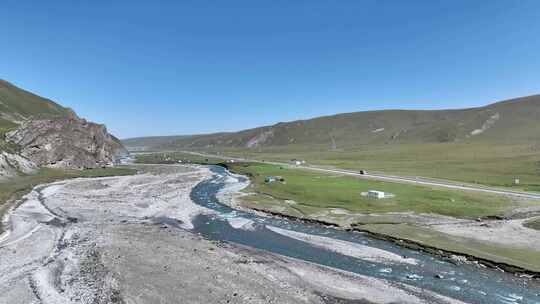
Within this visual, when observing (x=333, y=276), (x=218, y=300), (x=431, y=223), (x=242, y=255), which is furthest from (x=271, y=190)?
(x=218, y=300)

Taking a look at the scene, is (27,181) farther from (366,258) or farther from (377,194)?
(366,258)

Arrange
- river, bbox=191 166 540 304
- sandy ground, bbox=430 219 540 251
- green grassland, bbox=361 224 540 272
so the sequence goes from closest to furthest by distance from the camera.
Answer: river, bbox=191 166 540 304, green grassland, bbox=361 224 540 272, sandy ground, bbox=430 219 540 251

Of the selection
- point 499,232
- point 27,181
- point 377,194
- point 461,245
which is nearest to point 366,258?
point 461,245

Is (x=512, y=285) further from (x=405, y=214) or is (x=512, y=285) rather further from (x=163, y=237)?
(x=163, y=237)

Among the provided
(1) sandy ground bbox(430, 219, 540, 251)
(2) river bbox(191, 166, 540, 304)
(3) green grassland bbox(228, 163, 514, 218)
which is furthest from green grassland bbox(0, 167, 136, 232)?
(1) sandy ground bbox(430, 219, 540, 251)

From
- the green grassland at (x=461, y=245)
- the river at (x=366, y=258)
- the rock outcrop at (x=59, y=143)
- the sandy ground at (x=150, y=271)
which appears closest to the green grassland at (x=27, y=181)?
the rock outcrop at (x=59, y=143)

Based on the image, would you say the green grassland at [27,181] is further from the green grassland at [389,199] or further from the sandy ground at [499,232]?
the sandy ground at [499,232]

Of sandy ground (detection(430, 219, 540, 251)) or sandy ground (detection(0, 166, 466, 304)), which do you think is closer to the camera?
sandy ground (detection(0, 166, 466, 304))

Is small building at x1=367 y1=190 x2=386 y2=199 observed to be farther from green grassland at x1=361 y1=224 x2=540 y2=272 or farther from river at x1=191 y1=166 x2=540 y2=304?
river at x1=191 y1=166 x2=540 y2=304
